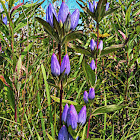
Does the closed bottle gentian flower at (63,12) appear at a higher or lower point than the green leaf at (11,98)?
higher

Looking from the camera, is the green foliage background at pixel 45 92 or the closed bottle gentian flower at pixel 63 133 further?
the green foliage background at pixel 45 92

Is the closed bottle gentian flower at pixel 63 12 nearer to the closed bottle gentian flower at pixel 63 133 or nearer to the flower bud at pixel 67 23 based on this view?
the flower bud at pixel 67 23

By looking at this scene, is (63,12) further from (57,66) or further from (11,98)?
(11,98)

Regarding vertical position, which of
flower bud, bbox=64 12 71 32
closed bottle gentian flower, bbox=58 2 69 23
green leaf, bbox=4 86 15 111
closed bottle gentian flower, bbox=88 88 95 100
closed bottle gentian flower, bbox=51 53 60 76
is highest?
closed bottle gentian flower, bbox=58 2 69 23

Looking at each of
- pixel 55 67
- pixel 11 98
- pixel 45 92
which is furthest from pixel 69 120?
pixel 45 92

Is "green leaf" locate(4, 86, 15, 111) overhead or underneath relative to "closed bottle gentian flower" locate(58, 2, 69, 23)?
underneath

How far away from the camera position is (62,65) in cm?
46

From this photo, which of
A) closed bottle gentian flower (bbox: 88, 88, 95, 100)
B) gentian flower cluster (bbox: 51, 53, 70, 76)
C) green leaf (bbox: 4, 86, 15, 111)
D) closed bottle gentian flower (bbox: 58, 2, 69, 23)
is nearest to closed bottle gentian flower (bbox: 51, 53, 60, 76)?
gentian flower cluster (bbox: 51, 53, 70, 76)

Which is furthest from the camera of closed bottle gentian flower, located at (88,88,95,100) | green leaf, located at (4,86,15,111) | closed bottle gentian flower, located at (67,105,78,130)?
green leaf, located at (4,86,15,111)

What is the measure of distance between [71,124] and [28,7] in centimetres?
71

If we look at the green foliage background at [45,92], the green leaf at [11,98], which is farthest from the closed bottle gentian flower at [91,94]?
the green leaf at [11,98]

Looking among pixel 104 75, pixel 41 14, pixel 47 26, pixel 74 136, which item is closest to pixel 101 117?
pixel 104 75

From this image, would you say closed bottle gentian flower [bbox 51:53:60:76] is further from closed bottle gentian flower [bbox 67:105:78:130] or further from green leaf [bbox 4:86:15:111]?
green leaf [bbox 4:86:15:111]

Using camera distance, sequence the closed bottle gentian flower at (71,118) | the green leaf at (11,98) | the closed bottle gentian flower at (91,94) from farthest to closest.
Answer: the green leaf at (11,98), the closed bottle gentian flower at (91,94), the closed bottle gentian flower at (71,118)
